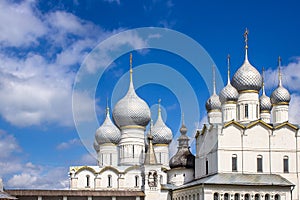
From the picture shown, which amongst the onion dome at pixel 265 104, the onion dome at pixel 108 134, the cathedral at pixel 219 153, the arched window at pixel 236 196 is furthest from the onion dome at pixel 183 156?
the arched window at pixel 236 196

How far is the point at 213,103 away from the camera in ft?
184

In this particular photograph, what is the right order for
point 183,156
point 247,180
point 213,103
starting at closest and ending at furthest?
1. point 247,180
2. point 213,103
3. point 183,156

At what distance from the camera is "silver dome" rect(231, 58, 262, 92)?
4975 centimetres

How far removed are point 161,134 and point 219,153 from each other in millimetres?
16181

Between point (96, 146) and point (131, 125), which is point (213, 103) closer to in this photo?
point (131, 125)

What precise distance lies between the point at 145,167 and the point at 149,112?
9381 millimetres

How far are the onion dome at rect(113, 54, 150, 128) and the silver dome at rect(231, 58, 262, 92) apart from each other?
11.2 m

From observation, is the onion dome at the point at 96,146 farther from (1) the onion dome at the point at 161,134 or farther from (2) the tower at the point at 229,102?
(2) the tower at the point at 229,102

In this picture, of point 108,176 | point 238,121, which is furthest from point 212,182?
point 108,176

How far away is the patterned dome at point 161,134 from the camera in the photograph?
62.2 meters

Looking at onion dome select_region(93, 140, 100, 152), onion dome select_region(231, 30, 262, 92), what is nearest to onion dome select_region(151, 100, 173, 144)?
onion dome select_region(93, 140, 100, 152)

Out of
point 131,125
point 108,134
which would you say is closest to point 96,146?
point 108,134

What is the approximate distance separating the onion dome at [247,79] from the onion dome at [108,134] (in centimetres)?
1497

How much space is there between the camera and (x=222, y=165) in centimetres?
4662
